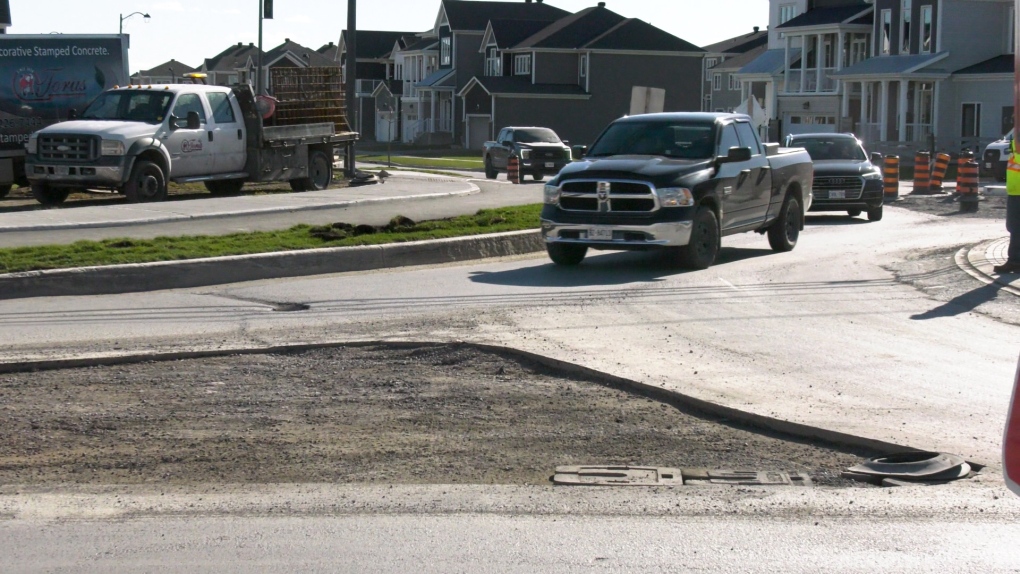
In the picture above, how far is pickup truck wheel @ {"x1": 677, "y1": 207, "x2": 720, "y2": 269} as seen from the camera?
14.5 m

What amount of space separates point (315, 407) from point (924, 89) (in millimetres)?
53481

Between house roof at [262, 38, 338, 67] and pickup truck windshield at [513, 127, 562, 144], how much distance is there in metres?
66.5

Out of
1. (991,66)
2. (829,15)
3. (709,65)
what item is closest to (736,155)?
(991,66)

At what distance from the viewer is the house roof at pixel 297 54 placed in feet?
350

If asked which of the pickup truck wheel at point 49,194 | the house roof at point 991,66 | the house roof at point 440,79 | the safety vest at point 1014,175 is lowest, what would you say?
the pickup truck wheel at point 49,194

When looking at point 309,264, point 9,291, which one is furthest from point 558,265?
point 9,291

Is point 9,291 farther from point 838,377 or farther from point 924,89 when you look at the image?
point 924,89

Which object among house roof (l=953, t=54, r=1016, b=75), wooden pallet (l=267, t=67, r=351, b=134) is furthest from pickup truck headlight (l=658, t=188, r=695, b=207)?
house roof (l=953, t=54, r=1016, b=75)

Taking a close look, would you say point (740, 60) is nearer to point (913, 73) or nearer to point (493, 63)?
point (493, 63)

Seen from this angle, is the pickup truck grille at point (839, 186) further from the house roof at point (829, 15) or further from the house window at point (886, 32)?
the house roof at point (829, 15)

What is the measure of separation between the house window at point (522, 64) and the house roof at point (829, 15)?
17224 mm

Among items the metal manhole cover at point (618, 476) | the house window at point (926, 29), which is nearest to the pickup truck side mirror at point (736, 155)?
the metal manhole cover at point (618, 476)

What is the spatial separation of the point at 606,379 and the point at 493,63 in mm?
73780

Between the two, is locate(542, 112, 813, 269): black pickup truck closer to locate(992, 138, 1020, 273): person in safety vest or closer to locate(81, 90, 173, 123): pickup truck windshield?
locate(992, 138, 1020, 273): person in safety vest
